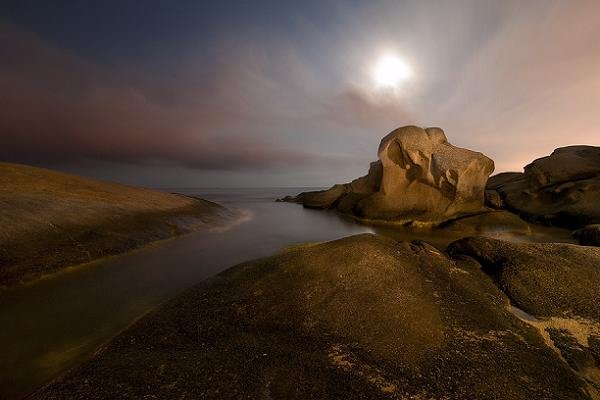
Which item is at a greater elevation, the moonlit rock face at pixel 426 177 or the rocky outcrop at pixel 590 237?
the moonlit rock face at pixel 426 177

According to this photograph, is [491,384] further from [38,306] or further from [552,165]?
[552,165]

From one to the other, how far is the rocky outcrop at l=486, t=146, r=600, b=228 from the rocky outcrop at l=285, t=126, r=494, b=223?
4.55m

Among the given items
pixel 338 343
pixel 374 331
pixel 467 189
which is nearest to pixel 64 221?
pixel 338 343

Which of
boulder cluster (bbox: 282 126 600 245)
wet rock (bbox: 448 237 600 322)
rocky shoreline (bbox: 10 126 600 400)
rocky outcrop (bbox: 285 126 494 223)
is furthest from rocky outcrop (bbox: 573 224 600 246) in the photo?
rocky outcrop (bbox: 285 126 494 223)

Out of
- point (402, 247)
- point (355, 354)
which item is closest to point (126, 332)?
point (355, 354)

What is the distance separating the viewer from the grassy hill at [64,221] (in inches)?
311

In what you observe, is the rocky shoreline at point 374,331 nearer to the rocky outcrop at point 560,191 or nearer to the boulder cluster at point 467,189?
the boulder cluster at point 467,189

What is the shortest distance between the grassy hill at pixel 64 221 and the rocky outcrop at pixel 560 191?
77.6 ft

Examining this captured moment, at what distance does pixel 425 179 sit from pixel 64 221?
71.5 ft

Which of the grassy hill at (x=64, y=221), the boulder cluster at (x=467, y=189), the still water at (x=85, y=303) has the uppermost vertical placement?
the boulder cluster at (x=467, y=189)

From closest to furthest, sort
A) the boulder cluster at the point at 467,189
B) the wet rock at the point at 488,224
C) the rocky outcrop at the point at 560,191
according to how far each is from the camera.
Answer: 1. the wet rock at the point at 488,224
2. the rocky outcrop at the point at 560,191
3. the boulder cluster at the point at 467,189

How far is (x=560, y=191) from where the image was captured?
20.7 metres

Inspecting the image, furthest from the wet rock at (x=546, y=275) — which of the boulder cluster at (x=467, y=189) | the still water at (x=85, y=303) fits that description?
the boulder cluster at (x=467, y=189)

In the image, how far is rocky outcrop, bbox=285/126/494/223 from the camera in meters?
20.2
